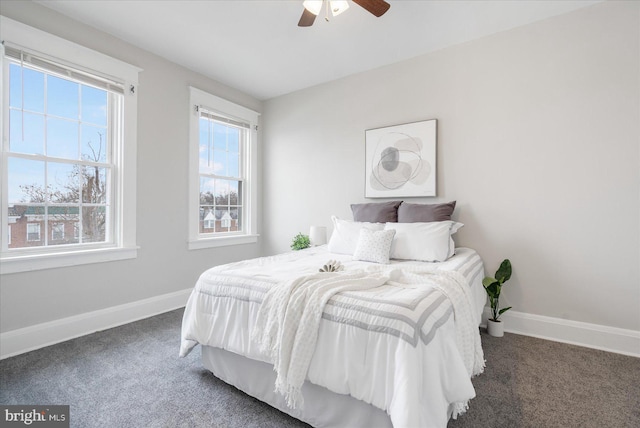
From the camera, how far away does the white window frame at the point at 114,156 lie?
2.33 metres

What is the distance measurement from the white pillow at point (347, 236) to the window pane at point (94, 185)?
2.31m

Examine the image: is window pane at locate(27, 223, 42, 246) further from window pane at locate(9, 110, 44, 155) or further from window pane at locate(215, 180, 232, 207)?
window pane at locate(215, 180, 232, 207)

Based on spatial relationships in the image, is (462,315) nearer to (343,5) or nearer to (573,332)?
(573,332)

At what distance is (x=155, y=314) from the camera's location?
322 centimetres

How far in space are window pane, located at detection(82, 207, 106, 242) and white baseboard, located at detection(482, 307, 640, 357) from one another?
3.82m

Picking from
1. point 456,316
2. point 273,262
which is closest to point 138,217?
point 273,262

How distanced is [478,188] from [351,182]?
1418mm

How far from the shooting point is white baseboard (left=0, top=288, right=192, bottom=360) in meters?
2.32

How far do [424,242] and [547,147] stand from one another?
1.38m

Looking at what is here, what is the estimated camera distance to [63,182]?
8.84ft

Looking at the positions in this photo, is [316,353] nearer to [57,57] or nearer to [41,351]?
[41,351]

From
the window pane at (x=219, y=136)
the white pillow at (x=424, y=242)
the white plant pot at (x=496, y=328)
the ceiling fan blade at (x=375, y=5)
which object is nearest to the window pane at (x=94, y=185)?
the window pane at (x=219, y=136)

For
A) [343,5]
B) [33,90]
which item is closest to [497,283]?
[343,5]

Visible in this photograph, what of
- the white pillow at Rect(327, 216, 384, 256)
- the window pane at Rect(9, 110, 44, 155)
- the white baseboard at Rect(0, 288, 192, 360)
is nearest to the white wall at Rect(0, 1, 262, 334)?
the white baseboard at Rect(0, 288, 192, 360)
